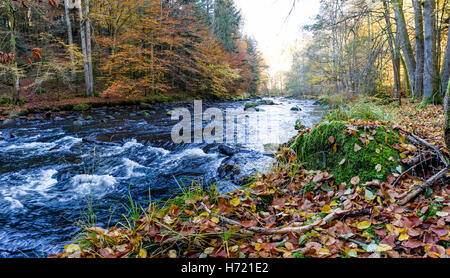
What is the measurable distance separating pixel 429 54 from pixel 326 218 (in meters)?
8.34

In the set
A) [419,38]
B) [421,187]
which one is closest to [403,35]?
[419,38]

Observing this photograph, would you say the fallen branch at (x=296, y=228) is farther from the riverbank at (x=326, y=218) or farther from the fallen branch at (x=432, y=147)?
the fallen branch at (x=432, y=147)

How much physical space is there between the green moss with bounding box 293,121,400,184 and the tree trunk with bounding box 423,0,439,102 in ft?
21.7

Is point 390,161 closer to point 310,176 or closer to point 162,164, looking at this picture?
point 310,176

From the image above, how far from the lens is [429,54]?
739 centimetres

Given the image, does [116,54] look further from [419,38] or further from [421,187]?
[421,187]

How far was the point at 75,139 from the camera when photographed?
26.7ft

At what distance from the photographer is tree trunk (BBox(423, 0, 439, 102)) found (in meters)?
7.19

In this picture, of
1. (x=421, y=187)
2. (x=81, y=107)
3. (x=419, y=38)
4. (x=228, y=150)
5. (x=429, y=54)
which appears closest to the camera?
(x=421, y=187)

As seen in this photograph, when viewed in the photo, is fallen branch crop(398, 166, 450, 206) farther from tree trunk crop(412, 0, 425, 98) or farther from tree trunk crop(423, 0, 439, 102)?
tree trunk crop(412, 0, 425, 98)

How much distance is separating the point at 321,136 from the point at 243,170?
2.08 meters

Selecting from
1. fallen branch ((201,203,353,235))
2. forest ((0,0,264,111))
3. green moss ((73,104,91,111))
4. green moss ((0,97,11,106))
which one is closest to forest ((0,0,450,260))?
fallen branch ((201,203,353,235))

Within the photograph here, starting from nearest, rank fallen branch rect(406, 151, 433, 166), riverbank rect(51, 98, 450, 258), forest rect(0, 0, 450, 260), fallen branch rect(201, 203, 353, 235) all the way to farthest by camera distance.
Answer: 1. riverbank rect(51, 98, 450, 258)
2. forest rect(0, 0, 450, 260)
3. fallen branch rect(201, 203, 353, 235)
4. fallen branch rect(406, 151, 433, 166)

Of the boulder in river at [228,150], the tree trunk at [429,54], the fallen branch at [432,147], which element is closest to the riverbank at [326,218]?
the fallen branch at [432,147]
